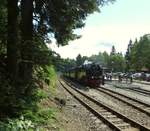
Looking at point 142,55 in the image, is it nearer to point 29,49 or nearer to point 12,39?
point 29,49

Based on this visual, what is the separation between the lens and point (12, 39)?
13305 mm

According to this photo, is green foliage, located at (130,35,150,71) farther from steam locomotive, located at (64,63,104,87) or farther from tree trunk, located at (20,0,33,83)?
tree trunk, located at (20,0,33,83)

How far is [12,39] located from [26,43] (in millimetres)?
2113

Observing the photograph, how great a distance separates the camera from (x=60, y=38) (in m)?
22.9

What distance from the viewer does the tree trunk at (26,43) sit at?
15195 mm

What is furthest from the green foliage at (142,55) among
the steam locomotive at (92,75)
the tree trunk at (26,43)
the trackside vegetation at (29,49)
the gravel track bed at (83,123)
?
the tree trunk at (26,43)

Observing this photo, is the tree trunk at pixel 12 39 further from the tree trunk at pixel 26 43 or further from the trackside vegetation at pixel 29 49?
the tree trunk at pixel 26 43

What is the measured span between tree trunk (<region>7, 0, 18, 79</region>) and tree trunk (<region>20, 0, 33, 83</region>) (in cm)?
96

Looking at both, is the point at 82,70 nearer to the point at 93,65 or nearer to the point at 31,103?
the point at 93,65

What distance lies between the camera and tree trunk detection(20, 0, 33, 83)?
15.2 meters

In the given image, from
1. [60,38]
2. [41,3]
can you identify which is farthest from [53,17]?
[60,38]

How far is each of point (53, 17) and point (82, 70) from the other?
97.1 feet

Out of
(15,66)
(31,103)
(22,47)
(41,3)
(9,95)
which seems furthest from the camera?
(41,3)

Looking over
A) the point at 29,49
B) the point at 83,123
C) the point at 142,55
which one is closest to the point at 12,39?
the point at 29,49
